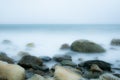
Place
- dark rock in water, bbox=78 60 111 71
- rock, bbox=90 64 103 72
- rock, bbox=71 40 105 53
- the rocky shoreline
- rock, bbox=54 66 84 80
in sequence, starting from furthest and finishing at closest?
rock, bbox=71 40 105 53 → dark rock in water, bbox=78 60 111 71 → rock, bbox=90 64 103 72 → the rocky shoreline → rock, bbox=54 66 84 80

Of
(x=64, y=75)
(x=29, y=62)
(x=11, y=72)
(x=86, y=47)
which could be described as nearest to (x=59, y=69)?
(x=64, y=75)

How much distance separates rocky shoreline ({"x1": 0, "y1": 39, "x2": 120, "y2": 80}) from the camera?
17.6 feet

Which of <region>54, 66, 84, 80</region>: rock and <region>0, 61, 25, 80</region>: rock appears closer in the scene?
<region>54, 66, 84, 80</region>: rock

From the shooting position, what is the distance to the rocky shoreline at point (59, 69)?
5.36m

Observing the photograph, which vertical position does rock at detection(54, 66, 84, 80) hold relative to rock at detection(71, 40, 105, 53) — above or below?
above

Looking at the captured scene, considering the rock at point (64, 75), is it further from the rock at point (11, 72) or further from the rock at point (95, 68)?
the rock at point (95, 68)

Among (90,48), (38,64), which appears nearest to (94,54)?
(90,48)

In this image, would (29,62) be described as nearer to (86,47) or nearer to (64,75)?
(64,75)

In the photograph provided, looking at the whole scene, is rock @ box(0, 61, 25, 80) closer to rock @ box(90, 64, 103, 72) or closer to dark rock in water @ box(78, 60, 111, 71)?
rock @ box(90, 64, 103, 72)

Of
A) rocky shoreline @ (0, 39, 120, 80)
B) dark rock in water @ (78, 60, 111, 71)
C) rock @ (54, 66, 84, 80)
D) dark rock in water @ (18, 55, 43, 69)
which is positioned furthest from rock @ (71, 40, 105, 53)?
rock @ (54, 66, 84, 80)

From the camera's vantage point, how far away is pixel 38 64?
7312 millimetres

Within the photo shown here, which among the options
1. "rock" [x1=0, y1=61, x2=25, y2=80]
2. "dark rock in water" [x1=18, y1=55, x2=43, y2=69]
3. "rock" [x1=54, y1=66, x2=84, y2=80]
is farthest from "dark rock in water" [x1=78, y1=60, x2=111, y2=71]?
"rock" [x1=0, y1=61, x2=25, y2=80]

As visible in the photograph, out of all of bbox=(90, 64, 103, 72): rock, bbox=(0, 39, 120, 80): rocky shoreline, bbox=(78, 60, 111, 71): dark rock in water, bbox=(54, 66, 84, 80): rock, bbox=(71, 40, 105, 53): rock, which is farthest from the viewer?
bbox=(71, 40, 105, 53): rock

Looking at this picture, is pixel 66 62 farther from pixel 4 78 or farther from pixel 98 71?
pixel 4 78
